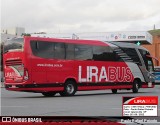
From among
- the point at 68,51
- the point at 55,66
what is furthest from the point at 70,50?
the point at 55,66

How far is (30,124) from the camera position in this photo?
4629 millimetres

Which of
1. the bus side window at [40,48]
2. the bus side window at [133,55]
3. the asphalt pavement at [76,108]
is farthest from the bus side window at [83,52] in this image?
the asphalt pavement at [76,108]

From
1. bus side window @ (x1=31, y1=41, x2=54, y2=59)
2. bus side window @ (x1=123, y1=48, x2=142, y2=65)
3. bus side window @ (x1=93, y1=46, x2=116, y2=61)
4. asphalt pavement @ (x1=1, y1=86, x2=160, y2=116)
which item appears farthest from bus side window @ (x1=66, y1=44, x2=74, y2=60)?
asphalt pavement @ (x1=1, y1=86, x2=160, y2=116)

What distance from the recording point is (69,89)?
16375mm

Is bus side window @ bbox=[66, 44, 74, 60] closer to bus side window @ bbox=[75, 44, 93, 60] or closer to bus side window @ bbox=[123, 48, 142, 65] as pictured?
bus side window @ bbox=[75, 44, 93, 60]

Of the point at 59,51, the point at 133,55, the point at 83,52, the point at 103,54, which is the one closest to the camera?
the point at 133,55

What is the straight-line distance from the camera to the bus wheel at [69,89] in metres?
16.2

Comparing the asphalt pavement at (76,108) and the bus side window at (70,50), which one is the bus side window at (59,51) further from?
the asphalt pavement at (76,108)

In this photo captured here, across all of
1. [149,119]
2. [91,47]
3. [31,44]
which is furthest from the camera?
[31,44]

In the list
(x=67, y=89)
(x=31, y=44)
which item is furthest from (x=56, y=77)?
(x=31, y=44)

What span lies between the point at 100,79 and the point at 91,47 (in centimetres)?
109

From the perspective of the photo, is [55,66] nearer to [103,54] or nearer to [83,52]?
[83,52]

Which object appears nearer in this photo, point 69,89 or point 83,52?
point 83,52

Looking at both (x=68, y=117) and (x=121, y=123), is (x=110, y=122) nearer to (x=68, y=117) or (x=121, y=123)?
(x=121, y=123)
